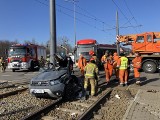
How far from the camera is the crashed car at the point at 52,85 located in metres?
9.79

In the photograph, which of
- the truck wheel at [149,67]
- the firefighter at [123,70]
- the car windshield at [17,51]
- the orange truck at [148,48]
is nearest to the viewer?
the firefighter at [123,70]

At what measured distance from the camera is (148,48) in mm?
22109

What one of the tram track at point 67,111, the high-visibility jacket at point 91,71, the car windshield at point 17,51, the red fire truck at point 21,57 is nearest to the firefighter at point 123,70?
the high-visibility jacket at point 91,71

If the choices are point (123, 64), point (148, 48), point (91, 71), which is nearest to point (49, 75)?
point (91, 71)

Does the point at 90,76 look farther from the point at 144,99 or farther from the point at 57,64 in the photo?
the point at 144,99

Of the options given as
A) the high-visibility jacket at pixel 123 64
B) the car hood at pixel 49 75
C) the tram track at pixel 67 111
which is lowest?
the tram track at pixel 67 111

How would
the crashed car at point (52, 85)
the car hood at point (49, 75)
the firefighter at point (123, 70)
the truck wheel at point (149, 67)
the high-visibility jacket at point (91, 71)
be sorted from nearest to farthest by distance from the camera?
the crashed car at point (52, 85)
the car hood at point (49, 75)
the high-visibility jacket at point (91, 71)
the firefighter at point (123, 70)
the truck wheel at point (149, 67)

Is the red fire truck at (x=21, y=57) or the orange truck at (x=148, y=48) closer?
the orange truck at (x=148, y=48)

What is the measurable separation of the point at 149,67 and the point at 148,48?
1.60 meters

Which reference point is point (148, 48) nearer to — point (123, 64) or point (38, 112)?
point (123, 64)

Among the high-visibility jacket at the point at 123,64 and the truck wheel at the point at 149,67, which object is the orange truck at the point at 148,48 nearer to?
the truck wheel at the point at 149,67

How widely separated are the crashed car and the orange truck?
1231 cm

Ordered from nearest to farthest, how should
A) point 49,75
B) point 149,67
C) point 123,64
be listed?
point 49,75 < point 123,64 < point 149,67

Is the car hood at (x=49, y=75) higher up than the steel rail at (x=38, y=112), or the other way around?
the car hood at (x=49, y=75)
